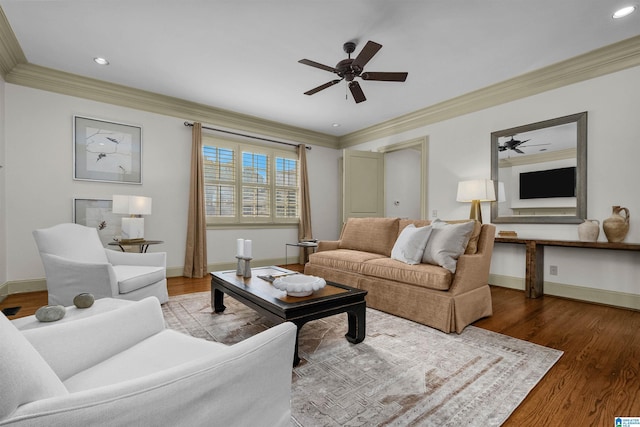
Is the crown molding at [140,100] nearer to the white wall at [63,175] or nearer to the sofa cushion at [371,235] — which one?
the white wall at [63,175]

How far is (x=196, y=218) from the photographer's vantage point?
4.54 meters

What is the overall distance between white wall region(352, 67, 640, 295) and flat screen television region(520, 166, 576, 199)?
177 millimetres

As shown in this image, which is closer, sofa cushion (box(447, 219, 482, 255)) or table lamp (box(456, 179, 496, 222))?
sofa cushion (box(447, 219, 482, 255))

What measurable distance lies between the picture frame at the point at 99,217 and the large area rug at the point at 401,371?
2.01 metres

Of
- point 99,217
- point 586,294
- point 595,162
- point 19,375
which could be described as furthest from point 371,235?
point 99,217

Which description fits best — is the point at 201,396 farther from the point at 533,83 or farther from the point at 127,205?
the point at 533,83

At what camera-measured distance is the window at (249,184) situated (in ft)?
16.0

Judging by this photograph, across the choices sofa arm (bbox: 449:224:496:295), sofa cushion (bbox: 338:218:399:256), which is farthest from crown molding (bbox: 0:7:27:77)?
sofa arm (bbox: 449:224:496:295)

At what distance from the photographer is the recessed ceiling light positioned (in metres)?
2.47

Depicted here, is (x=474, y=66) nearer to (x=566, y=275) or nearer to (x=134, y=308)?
(x=566, y=275)

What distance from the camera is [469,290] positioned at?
2533 millimetres

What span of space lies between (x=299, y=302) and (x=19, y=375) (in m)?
1.45

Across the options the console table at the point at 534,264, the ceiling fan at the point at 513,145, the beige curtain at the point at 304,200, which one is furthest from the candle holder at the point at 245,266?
the ceiling fan at the point at 513,145

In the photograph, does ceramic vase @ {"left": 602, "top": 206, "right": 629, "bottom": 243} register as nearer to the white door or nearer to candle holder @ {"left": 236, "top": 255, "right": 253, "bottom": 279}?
the white door
